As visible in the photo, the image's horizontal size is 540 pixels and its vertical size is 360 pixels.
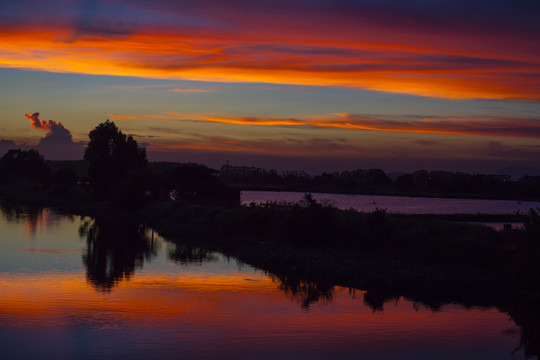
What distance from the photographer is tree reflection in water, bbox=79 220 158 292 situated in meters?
28.0

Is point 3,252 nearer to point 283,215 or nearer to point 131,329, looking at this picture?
point 283,215

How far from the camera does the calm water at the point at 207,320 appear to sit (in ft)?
54.2

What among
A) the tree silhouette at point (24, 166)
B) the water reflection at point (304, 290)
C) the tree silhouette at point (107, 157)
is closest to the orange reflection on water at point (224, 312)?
the water reflection at point (304, 290)

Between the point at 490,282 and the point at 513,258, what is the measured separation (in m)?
1.22

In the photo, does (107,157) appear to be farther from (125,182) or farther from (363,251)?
(363,251)

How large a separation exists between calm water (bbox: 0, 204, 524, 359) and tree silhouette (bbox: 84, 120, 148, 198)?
45.6 meters

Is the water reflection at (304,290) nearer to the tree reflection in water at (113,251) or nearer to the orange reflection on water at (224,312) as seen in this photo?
the orange reflection on water at (224,312)

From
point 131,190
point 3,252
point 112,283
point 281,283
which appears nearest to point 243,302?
point 281,283

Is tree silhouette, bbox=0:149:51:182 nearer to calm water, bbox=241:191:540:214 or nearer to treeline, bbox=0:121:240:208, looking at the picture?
treeline, bbox=0:121:240:208

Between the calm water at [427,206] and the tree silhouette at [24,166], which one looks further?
the tree silhouette at [24,166]

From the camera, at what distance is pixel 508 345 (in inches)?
715

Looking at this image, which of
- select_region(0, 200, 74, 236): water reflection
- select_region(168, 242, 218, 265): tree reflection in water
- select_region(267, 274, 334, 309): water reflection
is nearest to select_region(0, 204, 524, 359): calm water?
select_region(267, 274, 334, 309): water reflection

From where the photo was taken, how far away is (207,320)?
19828 millimetres

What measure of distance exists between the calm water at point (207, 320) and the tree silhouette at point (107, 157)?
1794 inches
